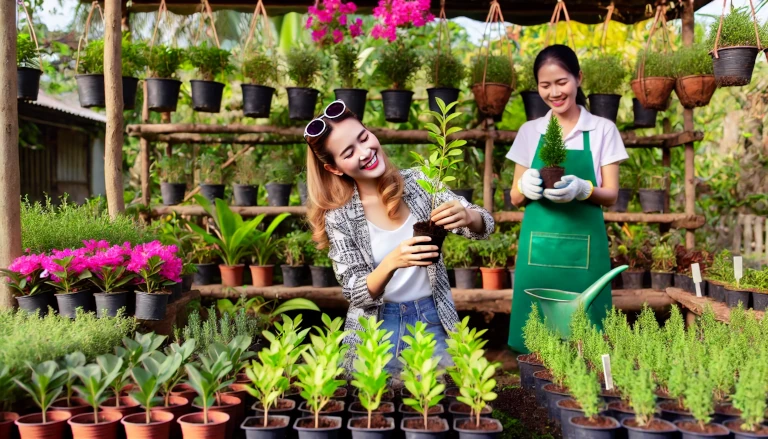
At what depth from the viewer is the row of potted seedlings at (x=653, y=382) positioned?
5.12 feet

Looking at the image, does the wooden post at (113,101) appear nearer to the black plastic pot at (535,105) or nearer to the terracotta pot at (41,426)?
the terracotta pot at (41,426)

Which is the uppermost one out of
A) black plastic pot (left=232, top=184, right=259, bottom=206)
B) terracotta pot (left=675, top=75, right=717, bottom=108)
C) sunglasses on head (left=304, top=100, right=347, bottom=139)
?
terracotta pot (left=675, top=75, right=717, bottom=108)

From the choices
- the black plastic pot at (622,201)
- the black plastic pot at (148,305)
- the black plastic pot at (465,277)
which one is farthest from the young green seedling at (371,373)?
the black plastic pot at (622,201)

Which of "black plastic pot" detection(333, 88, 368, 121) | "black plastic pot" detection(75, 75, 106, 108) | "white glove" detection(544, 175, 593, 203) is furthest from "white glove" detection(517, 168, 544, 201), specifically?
"black plastic pot" detection(75, 75, 106, 108)

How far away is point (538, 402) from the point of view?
2.15m

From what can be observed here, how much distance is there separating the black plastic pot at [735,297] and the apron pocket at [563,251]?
904 mm

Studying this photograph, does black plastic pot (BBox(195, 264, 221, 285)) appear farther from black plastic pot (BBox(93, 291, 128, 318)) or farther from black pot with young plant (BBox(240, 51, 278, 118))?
black plastic pot (BBox(93, 291, 128, 318))

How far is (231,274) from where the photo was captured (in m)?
4.68

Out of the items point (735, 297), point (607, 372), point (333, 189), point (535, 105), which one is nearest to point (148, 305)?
point (333, 189)

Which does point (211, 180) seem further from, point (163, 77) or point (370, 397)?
point (370, 397)

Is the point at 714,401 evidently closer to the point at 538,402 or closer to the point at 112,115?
the point at 538,402

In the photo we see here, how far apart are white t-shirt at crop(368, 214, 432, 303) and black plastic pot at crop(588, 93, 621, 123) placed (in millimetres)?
2704

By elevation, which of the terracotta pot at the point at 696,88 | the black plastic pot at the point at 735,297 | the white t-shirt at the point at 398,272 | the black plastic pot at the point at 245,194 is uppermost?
the terracotta pot at the point at 696,88

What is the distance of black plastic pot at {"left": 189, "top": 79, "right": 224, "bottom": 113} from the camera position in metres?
4.56
